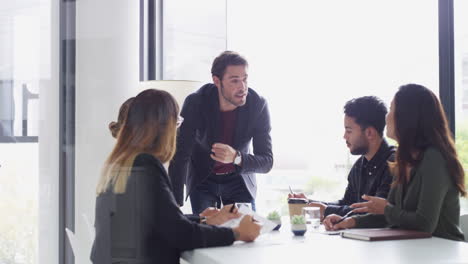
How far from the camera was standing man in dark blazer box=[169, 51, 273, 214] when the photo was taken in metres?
3.20

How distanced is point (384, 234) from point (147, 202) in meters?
0.77

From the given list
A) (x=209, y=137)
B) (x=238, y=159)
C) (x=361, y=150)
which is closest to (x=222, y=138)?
(x=209, y=137)

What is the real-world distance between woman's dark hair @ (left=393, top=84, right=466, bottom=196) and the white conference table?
347mm

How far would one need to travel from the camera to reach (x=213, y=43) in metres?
4.62

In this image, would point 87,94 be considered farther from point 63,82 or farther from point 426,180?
point 426,180

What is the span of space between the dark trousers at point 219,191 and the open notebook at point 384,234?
3.89ft

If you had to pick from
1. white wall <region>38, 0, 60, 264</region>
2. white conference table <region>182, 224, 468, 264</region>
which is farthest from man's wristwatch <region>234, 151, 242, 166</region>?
white wall <region>38, 0, 60, 264</region>

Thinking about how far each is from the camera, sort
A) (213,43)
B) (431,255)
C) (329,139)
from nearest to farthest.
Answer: (431,255) < (329,139) < (213,43)

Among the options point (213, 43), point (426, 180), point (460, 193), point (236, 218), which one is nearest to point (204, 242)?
point (236, 218)

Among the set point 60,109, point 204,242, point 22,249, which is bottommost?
point 22,249

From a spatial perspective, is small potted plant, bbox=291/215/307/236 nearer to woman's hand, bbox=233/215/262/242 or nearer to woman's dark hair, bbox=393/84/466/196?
woman's hand, bbox=233/215/262/242

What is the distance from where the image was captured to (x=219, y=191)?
3.18m

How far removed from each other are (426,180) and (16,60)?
2.47 m

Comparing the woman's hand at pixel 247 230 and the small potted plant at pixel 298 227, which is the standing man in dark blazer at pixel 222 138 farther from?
the woman's hand at pixel 247 230
